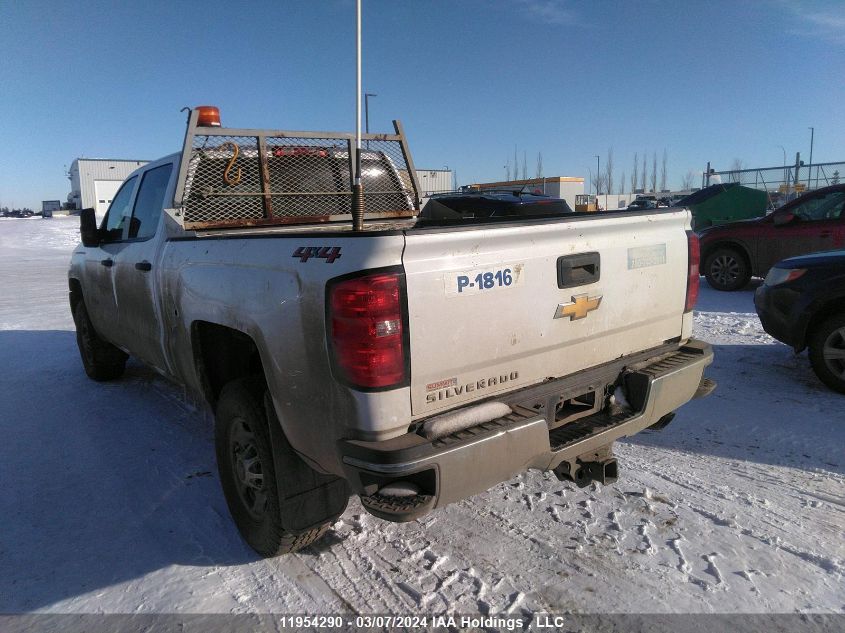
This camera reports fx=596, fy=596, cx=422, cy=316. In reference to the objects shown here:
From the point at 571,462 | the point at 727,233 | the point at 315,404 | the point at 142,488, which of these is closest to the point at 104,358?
the point at 142,488

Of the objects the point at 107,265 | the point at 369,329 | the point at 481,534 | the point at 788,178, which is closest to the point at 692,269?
the point at 481,534

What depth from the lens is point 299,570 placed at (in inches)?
112

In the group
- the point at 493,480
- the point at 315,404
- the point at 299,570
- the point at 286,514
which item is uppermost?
the point at 315,404

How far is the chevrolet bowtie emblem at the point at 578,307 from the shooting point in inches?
103

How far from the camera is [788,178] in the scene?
2145 cm

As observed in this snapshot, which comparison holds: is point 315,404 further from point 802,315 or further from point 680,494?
point 802,315

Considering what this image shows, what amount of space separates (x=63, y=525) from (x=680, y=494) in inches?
136

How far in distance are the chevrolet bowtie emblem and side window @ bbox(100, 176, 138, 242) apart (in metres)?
3.78

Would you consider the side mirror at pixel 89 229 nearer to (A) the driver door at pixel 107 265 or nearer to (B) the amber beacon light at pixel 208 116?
(A) the driver door at pixel 107 265

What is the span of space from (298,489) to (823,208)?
944 centimetres

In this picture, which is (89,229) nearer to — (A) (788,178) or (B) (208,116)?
(B) (208,116)

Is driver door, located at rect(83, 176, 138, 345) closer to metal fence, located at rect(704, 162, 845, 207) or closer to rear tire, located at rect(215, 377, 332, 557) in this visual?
rear tire, located at rect(215, 377, 332, 557)

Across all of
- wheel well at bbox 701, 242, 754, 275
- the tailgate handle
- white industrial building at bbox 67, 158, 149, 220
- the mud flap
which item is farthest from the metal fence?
white industrial building at bbox 67, 158, 149, 220

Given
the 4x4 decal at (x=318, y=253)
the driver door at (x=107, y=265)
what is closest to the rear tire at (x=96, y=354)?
the driver door at (x=107, y=265)
